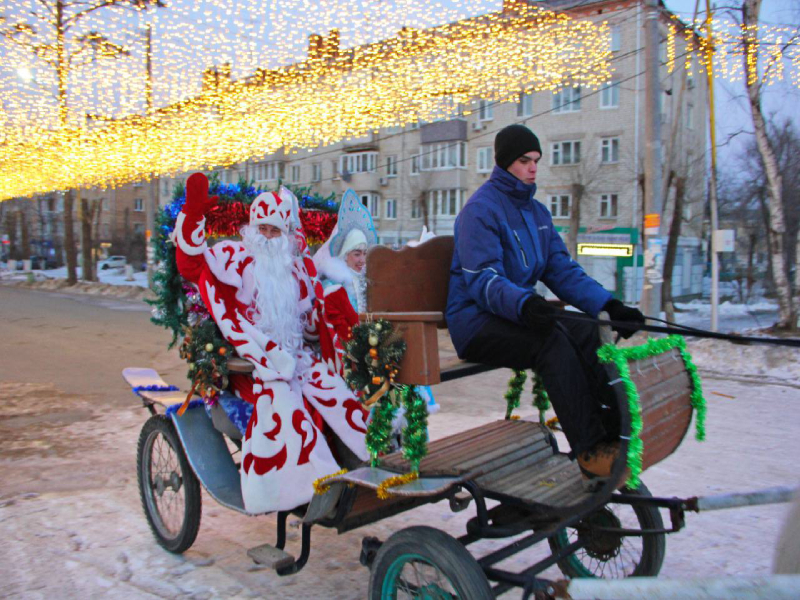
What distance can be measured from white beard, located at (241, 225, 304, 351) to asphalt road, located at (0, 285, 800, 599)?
1.27 m

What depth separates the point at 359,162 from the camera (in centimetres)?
4047

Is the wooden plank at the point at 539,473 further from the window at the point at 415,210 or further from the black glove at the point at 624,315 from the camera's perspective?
the window at the point at 415,210

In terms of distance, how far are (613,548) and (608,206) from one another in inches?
1153

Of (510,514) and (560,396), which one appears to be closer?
(560,396)

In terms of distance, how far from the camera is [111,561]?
12.4 ft

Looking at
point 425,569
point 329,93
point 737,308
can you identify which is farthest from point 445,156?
point 425,569

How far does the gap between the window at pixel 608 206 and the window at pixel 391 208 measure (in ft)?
40.9

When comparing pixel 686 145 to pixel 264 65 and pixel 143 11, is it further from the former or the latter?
pixel 143 11

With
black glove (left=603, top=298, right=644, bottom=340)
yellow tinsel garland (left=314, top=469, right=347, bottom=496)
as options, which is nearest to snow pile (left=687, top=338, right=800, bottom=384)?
black glove (left=603, top=298, right=644, bottom=340)

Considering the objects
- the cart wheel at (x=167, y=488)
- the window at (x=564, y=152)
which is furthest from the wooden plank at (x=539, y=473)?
the window at (x=564, y=152)

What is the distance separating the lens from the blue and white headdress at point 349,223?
4895mm

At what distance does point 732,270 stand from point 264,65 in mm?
28663

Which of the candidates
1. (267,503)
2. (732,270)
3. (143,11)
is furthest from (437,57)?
(732,270)

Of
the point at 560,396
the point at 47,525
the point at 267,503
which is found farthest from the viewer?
the point at 47,525
